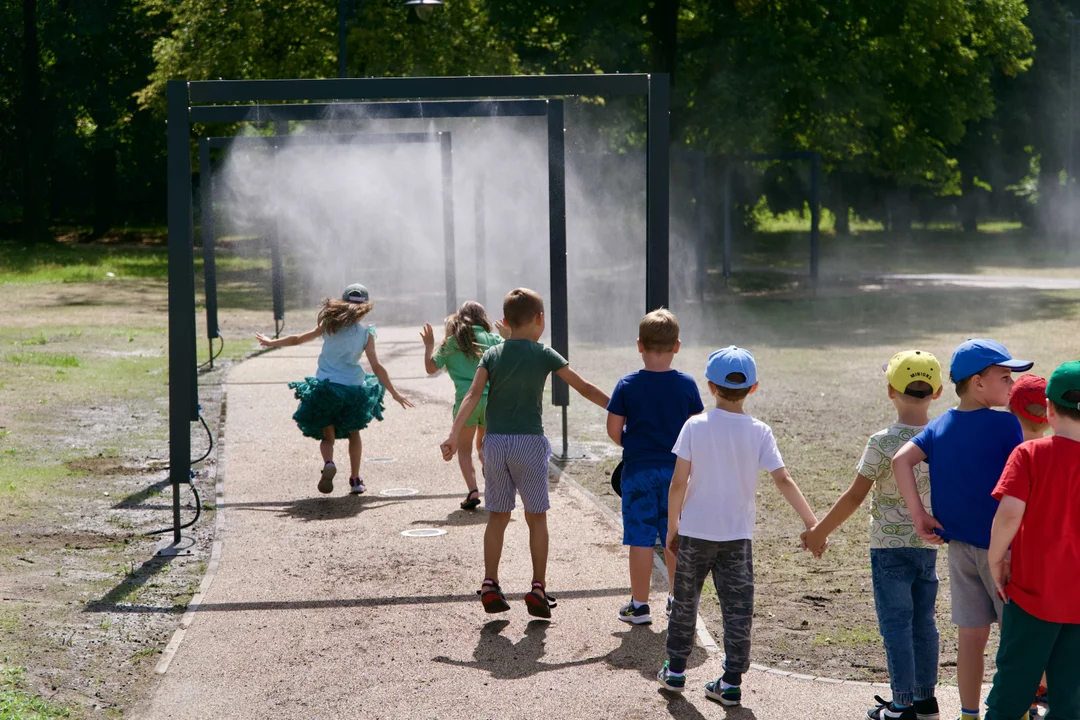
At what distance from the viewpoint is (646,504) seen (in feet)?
17.8

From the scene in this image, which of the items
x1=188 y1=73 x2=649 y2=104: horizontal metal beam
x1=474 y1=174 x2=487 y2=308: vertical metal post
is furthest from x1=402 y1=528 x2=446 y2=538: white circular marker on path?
x1=474 y1=174 x2=487 y2=308: vertical metal post

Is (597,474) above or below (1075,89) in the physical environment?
below

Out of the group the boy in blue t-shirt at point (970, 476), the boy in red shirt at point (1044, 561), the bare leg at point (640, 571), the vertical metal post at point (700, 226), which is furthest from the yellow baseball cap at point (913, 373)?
the vertical metal post at point (700, 226)

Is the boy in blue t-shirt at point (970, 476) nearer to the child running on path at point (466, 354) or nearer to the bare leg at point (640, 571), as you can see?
the bare leg at point (640, 571)

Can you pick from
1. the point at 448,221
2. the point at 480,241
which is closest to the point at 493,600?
the point at 448,221

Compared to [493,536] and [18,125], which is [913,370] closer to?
[493,536]

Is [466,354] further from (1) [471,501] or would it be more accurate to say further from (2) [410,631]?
(2) [410,631]

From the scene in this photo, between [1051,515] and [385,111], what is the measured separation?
938 cm

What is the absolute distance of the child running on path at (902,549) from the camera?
4391mm

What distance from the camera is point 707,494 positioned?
15.4 ft

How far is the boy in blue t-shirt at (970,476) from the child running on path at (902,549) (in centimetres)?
18

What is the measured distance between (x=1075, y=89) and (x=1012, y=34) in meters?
15.4

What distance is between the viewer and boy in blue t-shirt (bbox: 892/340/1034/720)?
13.5 ft

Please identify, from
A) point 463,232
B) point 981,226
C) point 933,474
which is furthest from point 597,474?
point 981,226
